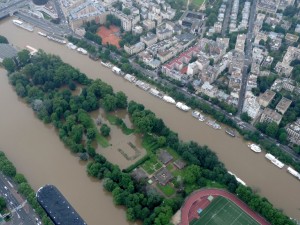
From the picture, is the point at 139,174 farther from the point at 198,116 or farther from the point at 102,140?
the point at 198,116

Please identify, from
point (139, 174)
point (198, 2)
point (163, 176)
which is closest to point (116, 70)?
point (139, 174)

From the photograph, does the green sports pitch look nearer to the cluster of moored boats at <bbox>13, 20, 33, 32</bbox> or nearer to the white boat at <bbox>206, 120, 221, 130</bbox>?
the white boat at <bbox>206, 120, 221, 130</bbox>

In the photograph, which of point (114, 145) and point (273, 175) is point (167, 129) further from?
point (273, 175)

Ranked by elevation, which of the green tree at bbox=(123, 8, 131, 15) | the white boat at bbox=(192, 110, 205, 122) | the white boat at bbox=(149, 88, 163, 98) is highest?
the green tree at bbox=(123, 8, 131, 15)

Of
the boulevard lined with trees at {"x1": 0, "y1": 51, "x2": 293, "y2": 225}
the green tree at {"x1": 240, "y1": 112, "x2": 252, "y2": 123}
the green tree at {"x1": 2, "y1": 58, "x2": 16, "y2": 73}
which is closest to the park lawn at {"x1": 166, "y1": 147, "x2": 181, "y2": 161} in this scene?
the boulevard lined with trees at {"x1": 0, "y1": 51, "x2": 293, "y2": 225}

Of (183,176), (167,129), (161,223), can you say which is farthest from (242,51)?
(161,223)

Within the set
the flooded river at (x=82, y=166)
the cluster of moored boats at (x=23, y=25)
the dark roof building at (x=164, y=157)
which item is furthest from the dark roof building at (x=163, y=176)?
the cluster of moored boats at (x=23, y=25)

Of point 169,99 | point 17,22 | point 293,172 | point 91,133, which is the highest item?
point 17,22
